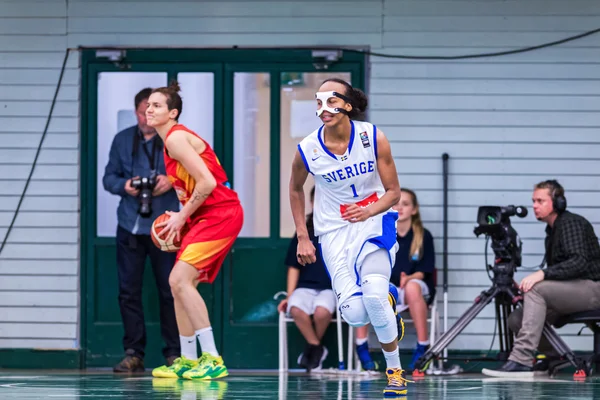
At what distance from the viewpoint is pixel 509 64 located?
909 cm

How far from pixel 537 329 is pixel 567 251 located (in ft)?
2.07

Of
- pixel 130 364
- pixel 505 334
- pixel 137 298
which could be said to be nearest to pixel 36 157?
pixel 137 298

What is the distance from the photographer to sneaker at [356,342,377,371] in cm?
851

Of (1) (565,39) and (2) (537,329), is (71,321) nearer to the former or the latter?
(2) (537,329)

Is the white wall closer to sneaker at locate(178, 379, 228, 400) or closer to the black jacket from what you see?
the black jacket

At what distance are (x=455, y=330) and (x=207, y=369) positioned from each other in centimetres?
193

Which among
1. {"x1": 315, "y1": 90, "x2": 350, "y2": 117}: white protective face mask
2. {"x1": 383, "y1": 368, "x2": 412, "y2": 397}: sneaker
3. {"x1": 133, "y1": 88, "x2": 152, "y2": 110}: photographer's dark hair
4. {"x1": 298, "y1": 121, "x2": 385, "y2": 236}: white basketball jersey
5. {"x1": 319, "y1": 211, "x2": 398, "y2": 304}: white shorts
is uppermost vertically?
{"x1": 133, "y1": 88, "x2": 152, "y2": 110}: photographer's dark hair

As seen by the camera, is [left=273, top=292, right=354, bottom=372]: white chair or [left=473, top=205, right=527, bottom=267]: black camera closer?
[left=473, top=205, right=527, bottom=267]: black camera

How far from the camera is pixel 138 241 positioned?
8.61 m

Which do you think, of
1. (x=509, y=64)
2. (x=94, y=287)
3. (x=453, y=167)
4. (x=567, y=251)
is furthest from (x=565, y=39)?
(x=94, y=287)

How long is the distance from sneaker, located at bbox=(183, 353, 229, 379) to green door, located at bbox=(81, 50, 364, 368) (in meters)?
1.77

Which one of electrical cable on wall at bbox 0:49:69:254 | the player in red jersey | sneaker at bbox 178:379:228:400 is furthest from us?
electrical cable on wall at bbox 0:49:69:254

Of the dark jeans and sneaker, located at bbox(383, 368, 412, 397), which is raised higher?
the dark jeans

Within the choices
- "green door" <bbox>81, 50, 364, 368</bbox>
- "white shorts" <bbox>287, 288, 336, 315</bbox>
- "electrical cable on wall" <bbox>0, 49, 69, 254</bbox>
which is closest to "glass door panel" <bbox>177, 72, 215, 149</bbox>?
"green door" <bbox>81, 50, 364, 368</bbox>
